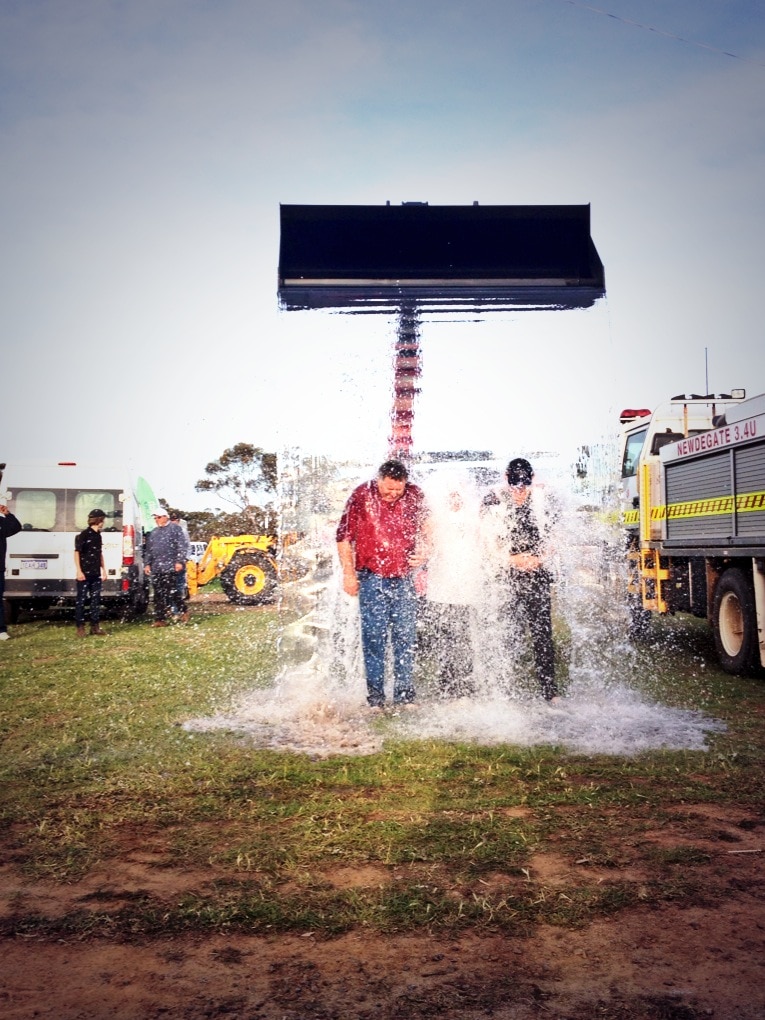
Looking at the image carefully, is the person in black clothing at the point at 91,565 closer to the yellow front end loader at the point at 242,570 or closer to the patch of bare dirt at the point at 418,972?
the yellow front end loader at the point at 242,570

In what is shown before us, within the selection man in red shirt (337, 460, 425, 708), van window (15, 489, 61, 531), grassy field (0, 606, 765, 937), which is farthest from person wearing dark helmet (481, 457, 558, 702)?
van window (15, 489, 61, 531)

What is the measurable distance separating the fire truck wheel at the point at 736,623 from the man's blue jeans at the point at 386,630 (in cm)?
339

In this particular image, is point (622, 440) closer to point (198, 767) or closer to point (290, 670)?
point (290, 670)

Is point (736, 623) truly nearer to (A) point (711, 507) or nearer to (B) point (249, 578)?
(A) point (711, 507)

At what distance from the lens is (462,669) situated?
728 centimetres

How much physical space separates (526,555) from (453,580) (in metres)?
0.56

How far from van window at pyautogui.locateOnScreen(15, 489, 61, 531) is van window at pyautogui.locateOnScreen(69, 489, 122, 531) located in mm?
331

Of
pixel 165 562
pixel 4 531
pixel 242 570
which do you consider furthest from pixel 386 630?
pixel 242 570

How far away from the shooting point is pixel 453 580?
7242 millimetres

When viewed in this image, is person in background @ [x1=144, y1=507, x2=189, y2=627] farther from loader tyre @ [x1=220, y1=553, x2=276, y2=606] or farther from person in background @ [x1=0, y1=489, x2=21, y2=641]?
loader tyre @ [x1=220, y1=553, x2=276, y2=606]

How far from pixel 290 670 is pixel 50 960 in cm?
602

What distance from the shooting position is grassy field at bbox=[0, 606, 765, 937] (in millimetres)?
3205

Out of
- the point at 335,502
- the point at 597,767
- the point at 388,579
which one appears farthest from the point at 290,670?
the point at 597,767

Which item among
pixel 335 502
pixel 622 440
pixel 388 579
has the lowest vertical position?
pixel 388 579
